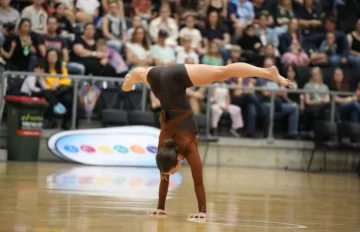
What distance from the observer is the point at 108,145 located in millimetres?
17328

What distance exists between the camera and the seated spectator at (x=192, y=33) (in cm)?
1902

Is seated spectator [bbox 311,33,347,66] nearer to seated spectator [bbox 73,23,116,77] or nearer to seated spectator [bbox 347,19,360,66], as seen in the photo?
seated spectator [bbox 347,19,360,66]

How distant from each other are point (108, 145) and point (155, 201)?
22.2ft

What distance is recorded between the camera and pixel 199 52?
19000 mm

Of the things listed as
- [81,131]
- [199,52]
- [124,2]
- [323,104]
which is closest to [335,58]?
[323,104]

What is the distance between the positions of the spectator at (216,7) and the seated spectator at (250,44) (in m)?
0.81

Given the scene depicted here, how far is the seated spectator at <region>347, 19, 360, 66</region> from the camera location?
20.2m

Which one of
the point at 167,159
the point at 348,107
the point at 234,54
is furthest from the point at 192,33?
the point at 167,159

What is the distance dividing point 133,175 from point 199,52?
4681mm

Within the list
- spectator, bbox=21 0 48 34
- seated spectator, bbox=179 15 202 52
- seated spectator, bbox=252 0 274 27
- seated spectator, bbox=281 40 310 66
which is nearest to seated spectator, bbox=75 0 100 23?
spectator, bbox=21 0 48 34

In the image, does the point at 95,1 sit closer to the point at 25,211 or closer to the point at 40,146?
the point at 40,146

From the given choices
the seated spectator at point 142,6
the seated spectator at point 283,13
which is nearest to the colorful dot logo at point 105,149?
the seated spectator at point 142,6

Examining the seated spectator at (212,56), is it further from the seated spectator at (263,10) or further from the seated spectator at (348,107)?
the seated spectator at (348,107)

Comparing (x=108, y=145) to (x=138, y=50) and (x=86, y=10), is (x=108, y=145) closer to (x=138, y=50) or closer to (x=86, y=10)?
(x=138, y=50)
